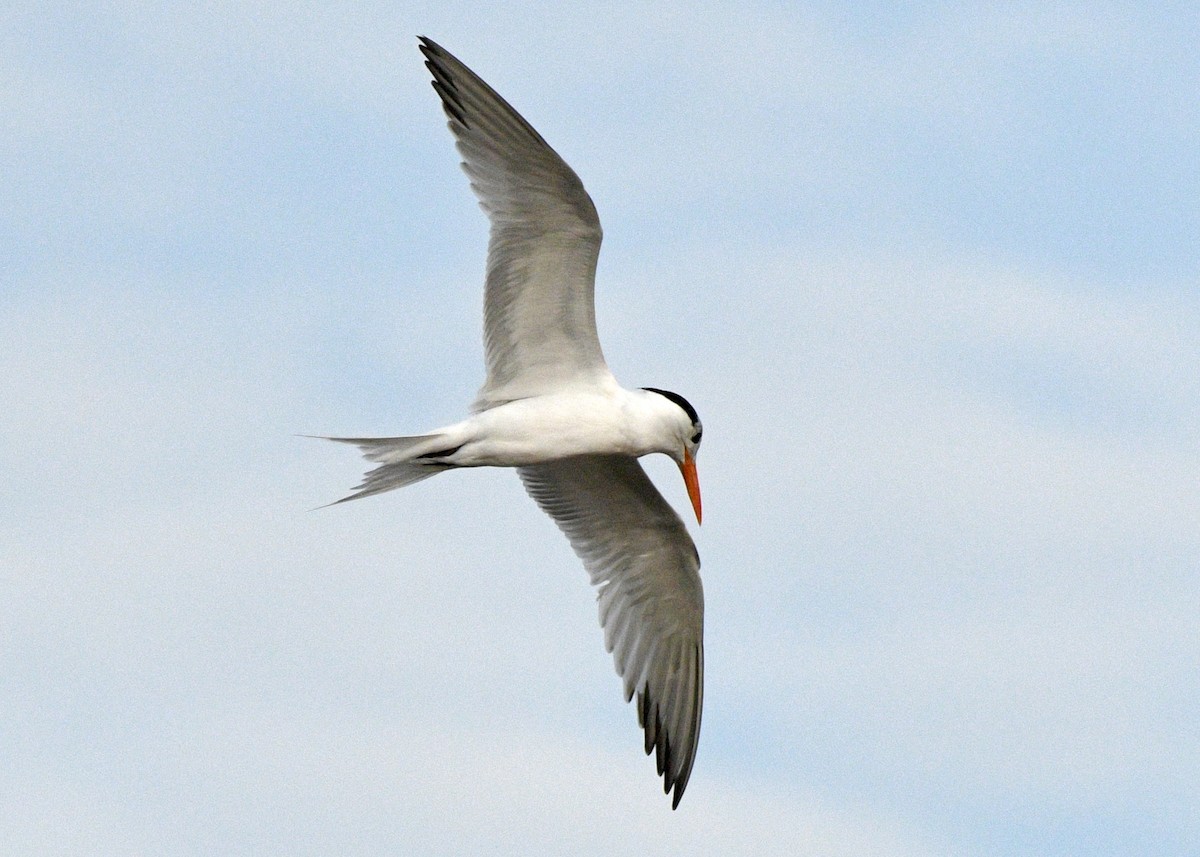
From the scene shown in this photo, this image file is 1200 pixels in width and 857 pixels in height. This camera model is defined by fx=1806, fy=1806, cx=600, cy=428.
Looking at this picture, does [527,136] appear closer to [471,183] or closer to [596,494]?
[471,183]

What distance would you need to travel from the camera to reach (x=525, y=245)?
9.36 m

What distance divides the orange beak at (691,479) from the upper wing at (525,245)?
2.49 ft

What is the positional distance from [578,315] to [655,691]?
2.46 metres

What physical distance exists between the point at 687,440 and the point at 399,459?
1653mm

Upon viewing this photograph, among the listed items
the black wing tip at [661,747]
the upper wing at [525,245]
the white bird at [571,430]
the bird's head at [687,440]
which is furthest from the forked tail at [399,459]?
the black wing tip at [661,747]

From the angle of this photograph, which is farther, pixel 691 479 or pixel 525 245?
pixel 691 479

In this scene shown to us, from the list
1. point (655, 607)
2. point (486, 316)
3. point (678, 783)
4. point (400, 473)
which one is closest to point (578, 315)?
point (486, 316)

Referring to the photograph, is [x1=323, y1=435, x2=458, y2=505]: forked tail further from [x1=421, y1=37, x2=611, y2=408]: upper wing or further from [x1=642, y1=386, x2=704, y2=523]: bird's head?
[x1=642, y1=386, x2=704, y2=523]: bird's head

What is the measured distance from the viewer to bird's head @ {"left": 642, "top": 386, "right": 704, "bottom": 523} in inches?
391

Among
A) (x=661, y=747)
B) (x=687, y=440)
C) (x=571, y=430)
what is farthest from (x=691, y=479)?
(x=661, y=747)

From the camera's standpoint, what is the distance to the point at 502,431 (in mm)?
9523

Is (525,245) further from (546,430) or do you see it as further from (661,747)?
(661,747)

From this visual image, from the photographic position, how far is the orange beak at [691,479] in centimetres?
1016

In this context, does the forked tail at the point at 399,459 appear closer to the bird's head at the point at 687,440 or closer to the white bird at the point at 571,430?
the white bird at the point at 571,430
